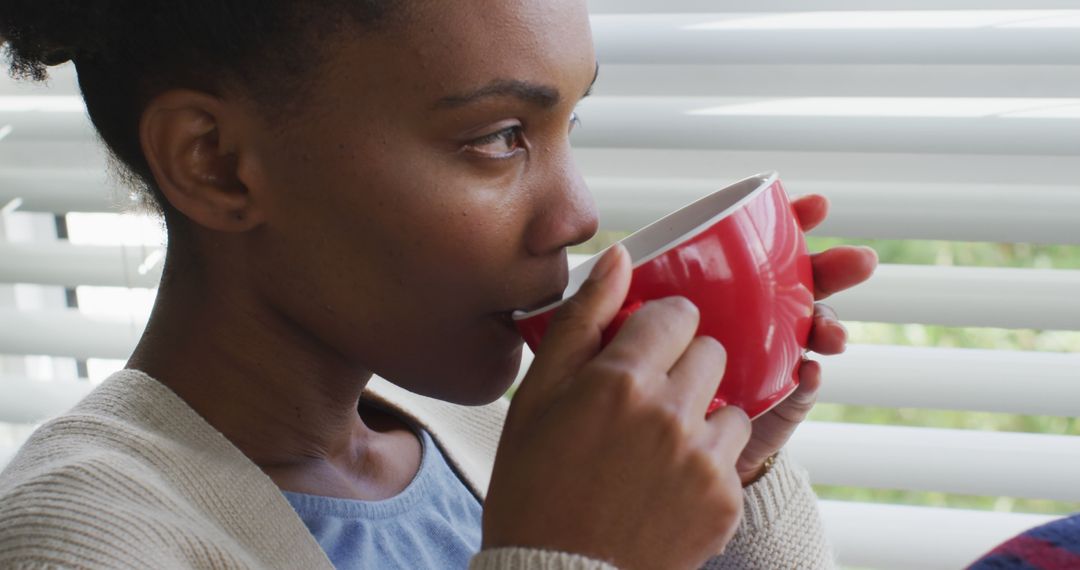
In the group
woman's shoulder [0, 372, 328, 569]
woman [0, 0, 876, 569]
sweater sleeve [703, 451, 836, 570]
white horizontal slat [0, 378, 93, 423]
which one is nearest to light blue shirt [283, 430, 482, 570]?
woman [0, 0, 876, 569]

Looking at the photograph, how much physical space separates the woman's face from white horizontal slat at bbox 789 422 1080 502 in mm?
626

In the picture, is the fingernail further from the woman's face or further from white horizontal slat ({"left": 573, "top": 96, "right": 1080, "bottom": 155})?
white horizontal slat ({"left": 573, "top": 96, "right": 1080, "bottom": 155})

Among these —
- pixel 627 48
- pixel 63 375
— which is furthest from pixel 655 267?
pixel 63 375

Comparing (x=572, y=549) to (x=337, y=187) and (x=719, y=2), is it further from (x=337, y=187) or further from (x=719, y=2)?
(x=719, y=2)

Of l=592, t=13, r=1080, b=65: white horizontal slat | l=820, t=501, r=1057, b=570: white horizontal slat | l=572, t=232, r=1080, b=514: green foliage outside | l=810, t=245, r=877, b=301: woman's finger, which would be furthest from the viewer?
l=572, t=232, r=1080, b=514: green foliage outside

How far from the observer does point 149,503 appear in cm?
100

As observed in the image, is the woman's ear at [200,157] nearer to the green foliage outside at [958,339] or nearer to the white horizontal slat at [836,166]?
the white horizontal slat at [836,166]

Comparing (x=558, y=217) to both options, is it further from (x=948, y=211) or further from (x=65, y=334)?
(x=65, y=334)

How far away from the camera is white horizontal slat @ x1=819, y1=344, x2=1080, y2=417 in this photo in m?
1.48

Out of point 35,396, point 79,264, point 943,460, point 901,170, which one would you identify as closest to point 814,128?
point 901,170

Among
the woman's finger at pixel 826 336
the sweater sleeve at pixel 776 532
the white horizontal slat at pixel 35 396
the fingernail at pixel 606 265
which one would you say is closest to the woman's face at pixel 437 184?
the fingernail at pixel 606 265

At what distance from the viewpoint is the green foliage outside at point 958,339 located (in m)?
1.90

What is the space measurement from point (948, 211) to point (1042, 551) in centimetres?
91

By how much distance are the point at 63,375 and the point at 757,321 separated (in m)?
1.48
